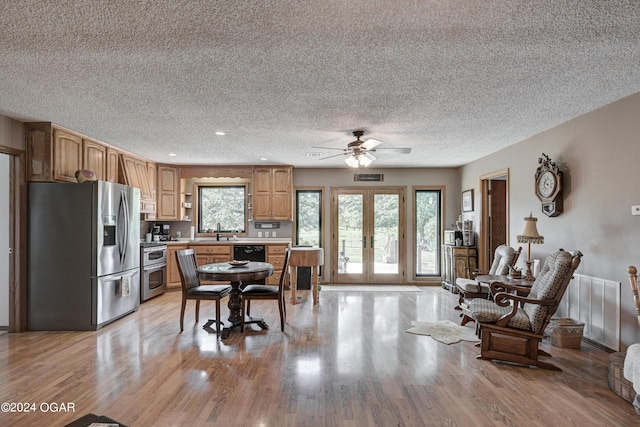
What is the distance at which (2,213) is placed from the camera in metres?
4.21

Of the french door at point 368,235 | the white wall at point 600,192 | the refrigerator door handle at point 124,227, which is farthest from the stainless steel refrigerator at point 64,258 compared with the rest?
the white wall at point 600,192

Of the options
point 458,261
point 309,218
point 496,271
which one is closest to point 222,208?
point 309,218

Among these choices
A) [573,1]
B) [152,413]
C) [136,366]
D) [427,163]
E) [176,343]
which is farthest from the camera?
[427,163]

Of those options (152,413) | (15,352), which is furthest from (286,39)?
(15,352)

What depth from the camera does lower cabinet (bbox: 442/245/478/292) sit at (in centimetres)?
633

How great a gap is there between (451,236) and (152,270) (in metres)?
5.49

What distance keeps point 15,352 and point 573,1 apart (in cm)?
535

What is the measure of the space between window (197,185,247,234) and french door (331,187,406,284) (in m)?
1.99

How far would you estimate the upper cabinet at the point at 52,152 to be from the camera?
4191 mm

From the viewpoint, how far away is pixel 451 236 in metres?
6.73

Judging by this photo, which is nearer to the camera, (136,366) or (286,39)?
(286,39)

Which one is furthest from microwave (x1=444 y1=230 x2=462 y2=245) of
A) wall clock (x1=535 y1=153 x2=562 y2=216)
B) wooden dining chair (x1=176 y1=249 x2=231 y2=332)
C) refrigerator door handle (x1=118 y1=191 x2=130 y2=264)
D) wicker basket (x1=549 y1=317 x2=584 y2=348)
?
refrigerator door handle (x1=118 y1=191 x2=130 y2=264)

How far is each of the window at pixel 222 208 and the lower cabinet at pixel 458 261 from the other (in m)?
4.26

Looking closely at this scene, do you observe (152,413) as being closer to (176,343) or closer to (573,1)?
(176,343)
